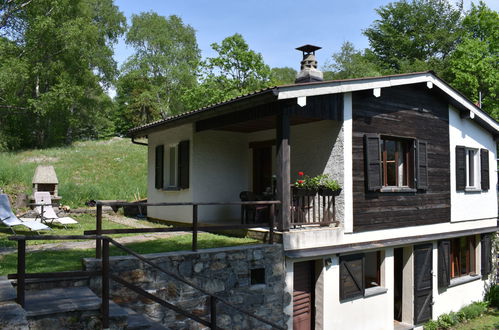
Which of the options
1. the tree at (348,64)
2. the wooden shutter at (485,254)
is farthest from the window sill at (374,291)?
the tree at (348,64)

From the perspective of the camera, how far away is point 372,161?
892cm

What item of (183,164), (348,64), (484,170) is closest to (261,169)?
(183,164)

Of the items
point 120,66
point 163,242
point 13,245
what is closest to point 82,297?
point 163,242

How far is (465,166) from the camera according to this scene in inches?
465

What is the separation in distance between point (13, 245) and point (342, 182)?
21.9ft

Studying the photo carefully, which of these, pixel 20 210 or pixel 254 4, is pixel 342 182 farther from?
pixel 254 4

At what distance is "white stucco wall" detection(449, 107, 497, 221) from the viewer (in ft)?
37.4

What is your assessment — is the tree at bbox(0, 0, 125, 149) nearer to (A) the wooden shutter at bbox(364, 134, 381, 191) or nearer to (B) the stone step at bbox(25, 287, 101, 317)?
(B) the stone step at bbox(25, 287, 101, 317)

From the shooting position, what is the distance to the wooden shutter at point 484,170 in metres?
12.5

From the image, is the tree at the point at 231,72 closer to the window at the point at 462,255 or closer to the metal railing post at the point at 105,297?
the window at the point at 462,255

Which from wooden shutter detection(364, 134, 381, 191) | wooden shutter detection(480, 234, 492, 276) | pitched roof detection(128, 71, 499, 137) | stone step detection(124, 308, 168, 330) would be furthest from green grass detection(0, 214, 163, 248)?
wooden shutter detection(480, 234, 492, 276)

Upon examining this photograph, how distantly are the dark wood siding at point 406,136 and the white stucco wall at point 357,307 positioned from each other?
1.04 metres

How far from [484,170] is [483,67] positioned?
12644 mm

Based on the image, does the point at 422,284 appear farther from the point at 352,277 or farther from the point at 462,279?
the point at 352,277
